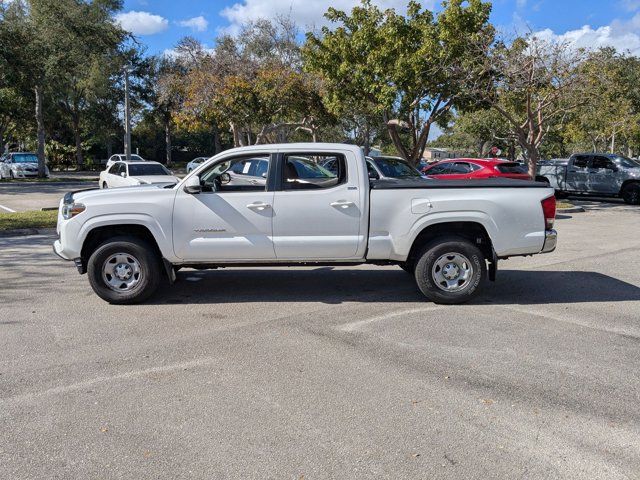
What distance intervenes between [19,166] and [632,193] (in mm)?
30616

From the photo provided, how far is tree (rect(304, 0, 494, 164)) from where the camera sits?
18203 millimetres

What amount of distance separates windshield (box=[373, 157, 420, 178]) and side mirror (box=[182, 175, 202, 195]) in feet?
26.0

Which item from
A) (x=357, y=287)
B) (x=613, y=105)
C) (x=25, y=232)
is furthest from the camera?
Answer: (x=613, y=105)

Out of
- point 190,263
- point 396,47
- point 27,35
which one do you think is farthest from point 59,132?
point 190,263

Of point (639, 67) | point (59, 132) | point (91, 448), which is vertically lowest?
point (91, 448)

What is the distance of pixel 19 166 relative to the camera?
33094 millimetres

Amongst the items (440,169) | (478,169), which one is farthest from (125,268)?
(440,169)

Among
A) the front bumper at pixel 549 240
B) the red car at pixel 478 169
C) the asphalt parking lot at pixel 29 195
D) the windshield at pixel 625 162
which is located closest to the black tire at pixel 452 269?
the front bumper at pixel 549 240

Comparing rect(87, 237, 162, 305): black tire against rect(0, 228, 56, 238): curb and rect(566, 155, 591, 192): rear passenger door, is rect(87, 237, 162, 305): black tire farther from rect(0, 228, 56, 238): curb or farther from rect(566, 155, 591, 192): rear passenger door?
rect(566, 155, 591, 192): rear passenger door

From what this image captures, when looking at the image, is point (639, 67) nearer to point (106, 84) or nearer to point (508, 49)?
point (508, 49)

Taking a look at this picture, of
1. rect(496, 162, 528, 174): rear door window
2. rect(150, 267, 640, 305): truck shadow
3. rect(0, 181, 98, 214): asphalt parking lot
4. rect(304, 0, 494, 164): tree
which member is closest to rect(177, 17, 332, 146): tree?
rect(304, 0, 494, 164): tree

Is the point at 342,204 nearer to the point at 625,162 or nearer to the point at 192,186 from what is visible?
the point at 192,186

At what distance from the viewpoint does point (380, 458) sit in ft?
11.3

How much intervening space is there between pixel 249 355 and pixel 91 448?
1.79 m
